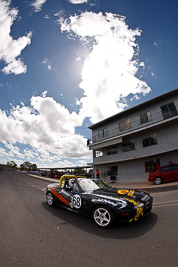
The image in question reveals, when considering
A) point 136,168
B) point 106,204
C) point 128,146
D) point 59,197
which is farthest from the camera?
point 128,146

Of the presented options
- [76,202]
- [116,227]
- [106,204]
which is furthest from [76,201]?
Answer: [116,227]

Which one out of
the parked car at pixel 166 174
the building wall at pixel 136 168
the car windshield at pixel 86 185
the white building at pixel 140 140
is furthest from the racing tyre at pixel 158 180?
the car windshield at pixel 86 185

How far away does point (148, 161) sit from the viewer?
15539 millimetres

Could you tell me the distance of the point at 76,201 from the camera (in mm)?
3908

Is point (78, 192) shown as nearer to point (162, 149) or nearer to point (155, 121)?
point (162, 149)

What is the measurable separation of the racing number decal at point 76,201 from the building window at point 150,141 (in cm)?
1345

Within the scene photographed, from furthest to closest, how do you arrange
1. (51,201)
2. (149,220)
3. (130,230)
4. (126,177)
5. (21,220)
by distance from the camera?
(126,177) → (51,201) → (21,220) → (149,220) → (130,230)

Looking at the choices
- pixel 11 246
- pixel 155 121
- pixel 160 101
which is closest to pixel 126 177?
pixel 155 121

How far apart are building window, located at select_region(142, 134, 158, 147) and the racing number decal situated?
13448 millimetres

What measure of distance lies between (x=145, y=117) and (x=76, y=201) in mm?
14860

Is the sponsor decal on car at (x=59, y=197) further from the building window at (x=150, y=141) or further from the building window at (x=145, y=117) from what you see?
the building window at (x=145, y=117)

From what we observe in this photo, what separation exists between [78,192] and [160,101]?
599 inches

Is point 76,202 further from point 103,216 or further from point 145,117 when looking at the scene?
point 145,117

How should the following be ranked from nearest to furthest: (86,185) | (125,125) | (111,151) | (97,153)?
1. (86,185)
2. (125,125)
3. (111,151)
4. (97,153)
